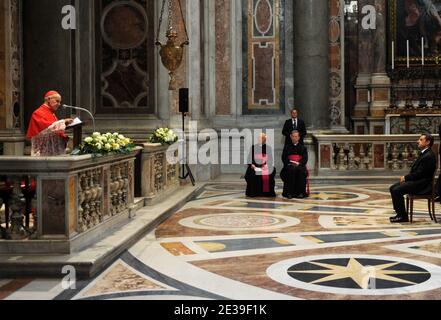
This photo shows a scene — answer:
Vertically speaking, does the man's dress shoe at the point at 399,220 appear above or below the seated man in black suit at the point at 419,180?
below

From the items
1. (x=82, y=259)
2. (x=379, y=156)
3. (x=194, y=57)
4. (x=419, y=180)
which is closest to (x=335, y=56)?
(x=379, y=156)

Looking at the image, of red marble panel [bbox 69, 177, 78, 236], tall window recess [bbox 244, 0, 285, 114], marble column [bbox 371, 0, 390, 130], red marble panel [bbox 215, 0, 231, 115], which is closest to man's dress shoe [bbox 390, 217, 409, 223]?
red marble panel [bbox 69, 177, 78, 236]

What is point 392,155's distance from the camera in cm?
1489

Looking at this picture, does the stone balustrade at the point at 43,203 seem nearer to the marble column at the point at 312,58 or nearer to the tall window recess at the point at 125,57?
the tall window recess at the point at 125,57

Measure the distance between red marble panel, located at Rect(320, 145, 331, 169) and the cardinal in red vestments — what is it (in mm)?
8378

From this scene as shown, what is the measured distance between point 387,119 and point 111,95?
6.95 metres

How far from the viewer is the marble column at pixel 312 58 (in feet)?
52.7

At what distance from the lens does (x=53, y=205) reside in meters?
6.16

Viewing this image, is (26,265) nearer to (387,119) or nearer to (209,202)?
(209,202)

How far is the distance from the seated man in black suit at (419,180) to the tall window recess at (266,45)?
7.68 meters

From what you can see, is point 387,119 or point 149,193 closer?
point 149,193

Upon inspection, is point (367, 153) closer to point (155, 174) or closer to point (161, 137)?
point (161, 137)

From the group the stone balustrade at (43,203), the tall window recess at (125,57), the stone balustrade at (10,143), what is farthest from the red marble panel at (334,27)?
the stone balustrade at (43,203)
